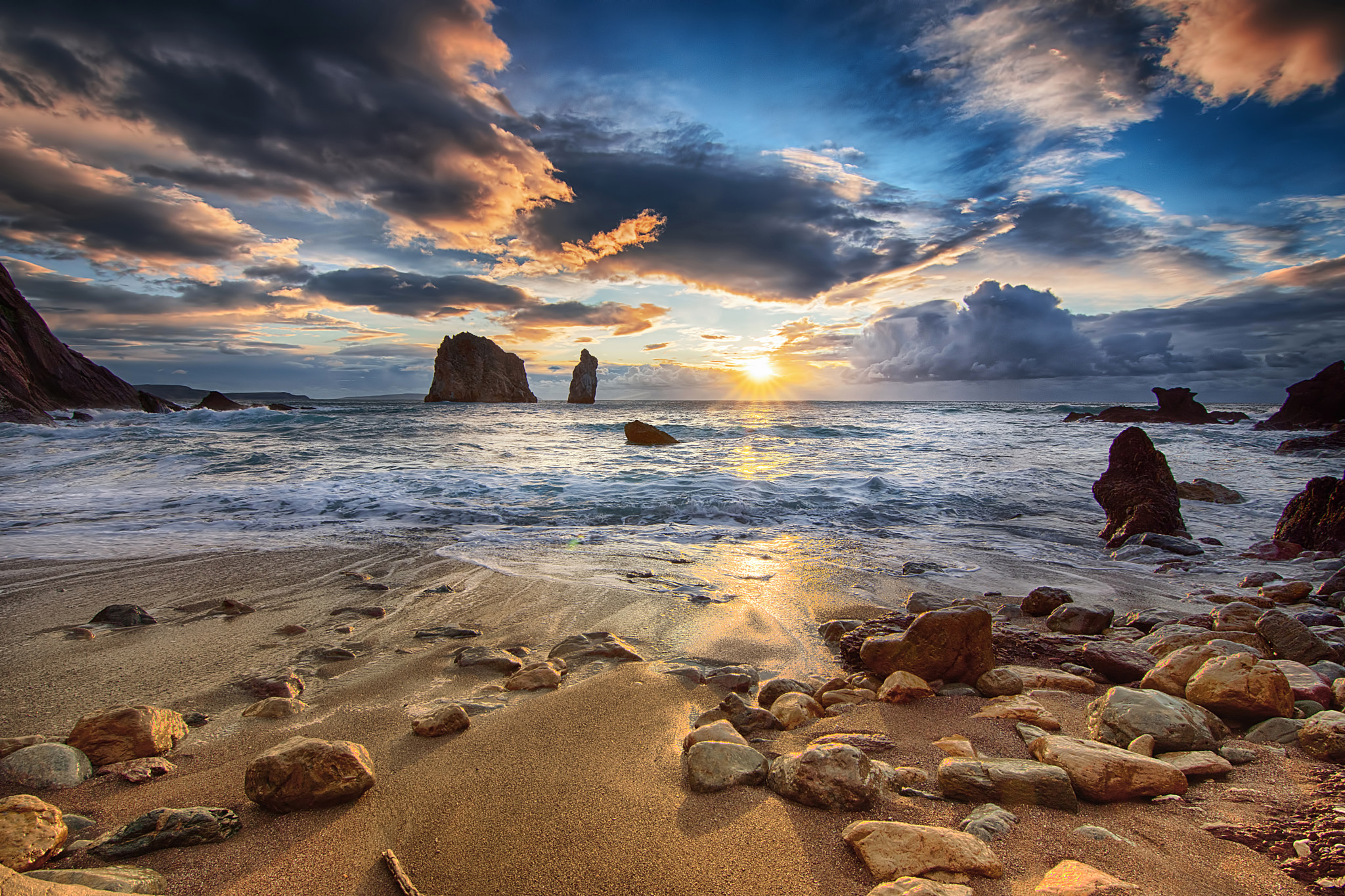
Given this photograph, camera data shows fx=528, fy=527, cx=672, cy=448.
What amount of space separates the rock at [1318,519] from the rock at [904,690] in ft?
21.3

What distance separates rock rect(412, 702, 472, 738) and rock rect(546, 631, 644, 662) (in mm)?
830

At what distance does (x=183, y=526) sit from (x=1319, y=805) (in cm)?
880

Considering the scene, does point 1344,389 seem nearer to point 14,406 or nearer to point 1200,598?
point 1200,598

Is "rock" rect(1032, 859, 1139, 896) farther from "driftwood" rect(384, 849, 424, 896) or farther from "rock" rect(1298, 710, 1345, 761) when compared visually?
"driftwood" rect(384, 849, 424, 896)

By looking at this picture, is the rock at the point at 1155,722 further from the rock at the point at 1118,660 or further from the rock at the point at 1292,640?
the rock at the point at 1292,640

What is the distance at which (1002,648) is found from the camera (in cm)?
308

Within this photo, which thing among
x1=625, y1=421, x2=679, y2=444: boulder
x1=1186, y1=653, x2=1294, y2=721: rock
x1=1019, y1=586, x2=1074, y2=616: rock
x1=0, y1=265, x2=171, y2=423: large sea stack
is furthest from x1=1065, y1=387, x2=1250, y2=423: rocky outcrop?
x1=0, y1=265, x2=171, y2=423: large sea stack

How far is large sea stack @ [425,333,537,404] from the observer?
8806 centimetres

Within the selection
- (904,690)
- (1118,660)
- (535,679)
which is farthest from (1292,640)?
(535,679)

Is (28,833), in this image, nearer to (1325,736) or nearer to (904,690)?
(904,690)

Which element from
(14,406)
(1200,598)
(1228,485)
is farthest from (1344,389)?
(14,406)

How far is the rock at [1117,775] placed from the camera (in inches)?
61.3

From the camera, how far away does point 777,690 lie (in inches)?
98.5

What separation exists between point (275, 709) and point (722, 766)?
1912mm
